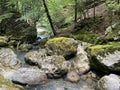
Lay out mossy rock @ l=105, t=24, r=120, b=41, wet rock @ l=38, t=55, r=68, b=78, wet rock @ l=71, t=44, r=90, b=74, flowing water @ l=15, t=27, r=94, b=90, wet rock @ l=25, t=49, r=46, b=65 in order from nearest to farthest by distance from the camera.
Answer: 1. flowing water @ l=15, t=27, r=94, b=90
2. wet rock @ l=38, t=55, r=68, b=78
3. wet rock @ l=71, t=44, r=90, b=74
4. wet rock @ l=25, t=49, r=46, b=65
5. mossy rock @ l=105, t=24, r=120, b=41

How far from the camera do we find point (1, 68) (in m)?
11.1

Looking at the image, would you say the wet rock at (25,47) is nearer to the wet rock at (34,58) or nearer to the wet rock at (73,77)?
the wet rock at (34,58)

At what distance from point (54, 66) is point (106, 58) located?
2398mm

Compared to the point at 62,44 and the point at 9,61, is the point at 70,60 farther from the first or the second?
the point at 9,61

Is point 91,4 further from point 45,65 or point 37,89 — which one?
point 37,89

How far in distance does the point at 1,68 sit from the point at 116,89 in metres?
5.58

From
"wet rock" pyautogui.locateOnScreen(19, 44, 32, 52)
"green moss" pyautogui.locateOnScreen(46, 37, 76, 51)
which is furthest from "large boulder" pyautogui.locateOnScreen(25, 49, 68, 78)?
"wet rock" pyautogui.locateOnScreen(19, 44, 32, 52)

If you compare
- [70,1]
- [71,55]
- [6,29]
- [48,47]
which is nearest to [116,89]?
[71,55]

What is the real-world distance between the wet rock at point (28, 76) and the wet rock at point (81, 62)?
6.09 feet

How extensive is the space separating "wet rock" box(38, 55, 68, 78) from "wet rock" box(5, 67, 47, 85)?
0.41 meters

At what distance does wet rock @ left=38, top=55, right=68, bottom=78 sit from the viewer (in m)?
10.5

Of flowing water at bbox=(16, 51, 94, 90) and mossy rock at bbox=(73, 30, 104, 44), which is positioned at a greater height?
flowing water at bbox=(16, 51, 94, 90)

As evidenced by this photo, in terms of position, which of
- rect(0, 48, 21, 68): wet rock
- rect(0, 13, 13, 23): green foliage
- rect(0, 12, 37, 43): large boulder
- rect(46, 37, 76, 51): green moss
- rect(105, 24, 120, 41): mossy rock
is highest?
rect(46, 37, 76, 51): green moss

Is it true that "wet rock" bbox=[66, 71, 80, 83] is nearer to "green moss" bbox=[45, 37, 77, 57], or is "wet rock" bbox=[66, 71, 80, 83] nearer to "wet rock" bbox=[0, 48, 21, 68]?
"green moss" bbox=[45, 37, 77, 57]
